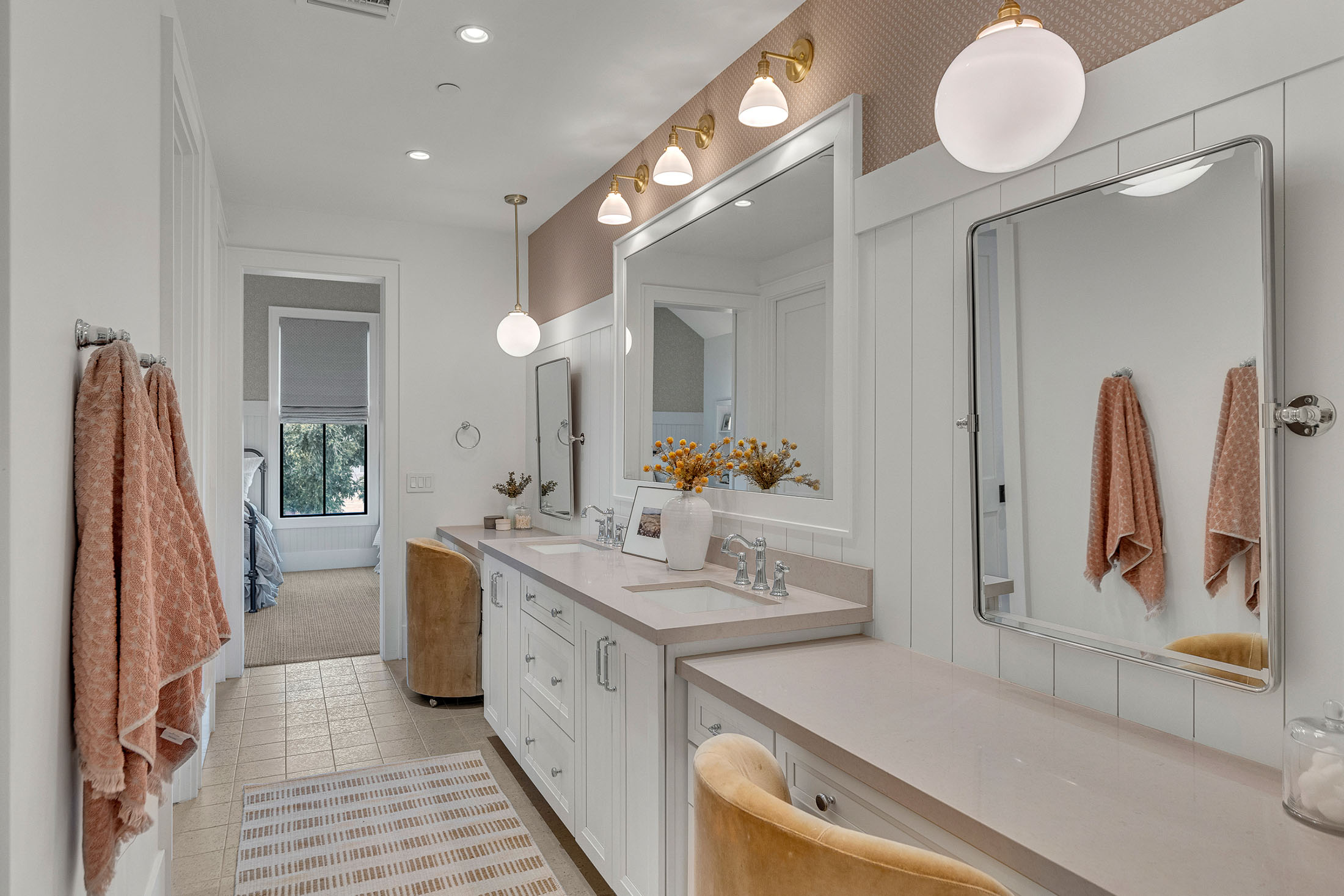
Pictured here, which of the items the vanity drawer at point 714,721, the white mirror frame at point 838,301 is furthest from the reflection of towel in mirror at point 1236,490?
the white mirror frame at point 838,301

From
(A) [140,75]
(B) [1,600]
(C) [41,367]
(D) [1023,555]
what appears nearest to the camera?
(B) [1,600]

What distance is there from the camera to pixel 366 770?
3076 millimetres

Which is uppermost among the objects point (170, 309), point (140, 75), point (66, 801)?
point (140, 75)

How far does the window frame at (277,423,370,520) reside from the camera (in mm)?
7391

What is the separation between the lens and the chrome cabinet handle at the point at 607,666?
6.99 feet

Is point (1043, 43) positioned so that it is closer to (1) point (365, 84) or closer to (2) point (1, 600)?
(2) point (1, 600)

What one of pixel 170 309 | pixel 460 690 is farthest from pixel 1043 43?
pixel 460 690

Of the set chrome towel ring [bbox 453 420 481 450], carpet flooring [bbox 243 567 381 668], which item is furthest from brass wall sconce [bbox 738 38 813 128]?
carpet flooring [bbox 243 567 381 668]

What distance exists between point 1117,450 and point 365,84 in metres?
2.69

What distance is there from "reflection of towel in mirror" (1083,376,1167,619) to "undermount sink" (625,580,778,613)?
3.55ft

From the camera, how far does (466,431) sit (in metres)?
4.75

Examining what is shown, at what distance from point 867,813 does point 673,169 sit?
2.01 metres

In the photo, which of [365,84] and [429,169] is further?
[429,169]

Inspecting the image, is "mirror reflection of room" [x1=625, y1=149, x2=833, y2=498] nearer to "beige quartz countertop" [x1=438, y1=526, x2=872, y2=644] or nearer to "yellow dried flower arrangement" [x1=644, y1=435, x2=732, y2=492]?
"yellow dried flower arrangement" [x1=644, y1=435, x2=732, y2=492]
